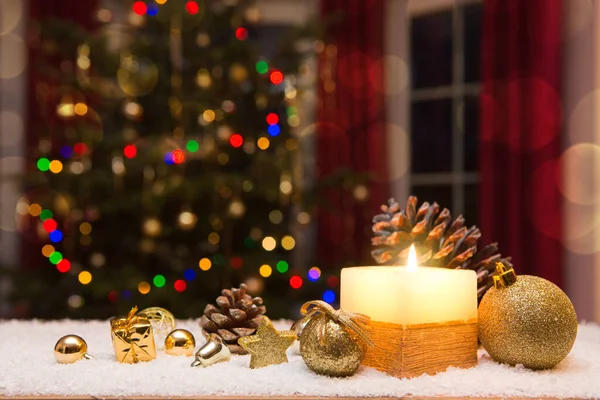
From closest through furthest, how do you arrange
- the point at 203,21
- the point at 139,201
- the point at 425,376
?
the point at 425,376, the point at 139,201, the point at 203,21

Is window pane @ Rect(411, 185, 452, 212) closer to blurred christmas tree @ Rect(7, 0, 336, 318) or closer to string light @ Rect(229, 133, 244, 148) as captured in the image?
blurred christmas tree @ Rect(7, 0, 336, 318)

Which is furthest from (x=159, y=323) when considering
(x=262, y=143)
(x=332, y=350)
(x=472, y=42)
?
(x=472, y=42)

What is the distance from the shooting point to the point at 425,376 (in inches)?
26.4

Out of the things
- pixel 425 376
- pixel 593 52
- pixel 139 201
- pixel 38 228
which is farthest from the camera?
pixel 38 228

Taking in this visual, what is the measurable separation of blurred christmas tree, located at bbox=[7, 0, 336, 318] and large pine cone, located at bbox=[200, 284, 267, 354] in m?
Answer: 1.43

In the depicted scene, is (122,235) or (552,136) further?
(122,235)

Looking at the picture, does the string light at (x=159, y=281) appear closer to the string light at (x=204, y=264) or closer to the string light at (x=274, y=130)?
the string light at (x=204, y=264)

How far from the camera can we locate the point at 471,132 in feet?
9.58

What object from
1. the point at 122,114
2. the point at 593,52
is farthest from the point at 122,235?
the point at 593,52

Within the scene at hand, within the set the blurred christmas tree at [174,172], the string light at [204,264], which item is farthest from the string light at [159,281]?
the string light at [204,264]

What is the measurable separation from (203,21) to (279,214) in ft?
2.81

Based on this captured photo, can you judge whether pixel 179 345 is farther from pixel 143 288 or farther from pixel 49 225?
pixel 49 225

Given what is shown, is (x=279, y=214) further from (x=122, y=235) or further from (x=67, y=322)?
(x=67, y=322)

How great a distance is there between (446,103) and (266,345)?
2.50 meters
